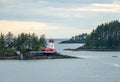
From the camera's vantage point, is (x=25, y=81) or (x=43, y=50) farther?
(x=43, y=50)

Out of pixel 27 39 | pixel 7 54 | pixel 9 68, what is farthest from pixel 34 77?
pixel 27 39

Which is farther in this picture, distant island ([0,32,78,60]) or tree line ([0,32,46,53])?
tree line ([0,32,46,53])

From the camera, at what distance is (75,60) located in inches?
6216

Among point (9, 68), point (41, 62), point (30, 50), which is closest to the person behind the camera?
point (9, 68)

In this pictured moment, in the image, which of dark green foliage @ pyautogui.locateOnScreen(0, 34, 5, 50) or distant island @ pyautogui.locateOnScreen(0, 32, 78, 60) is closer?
distant island @ pyautogui.locateOnScreen(0, 32, 78, 60)

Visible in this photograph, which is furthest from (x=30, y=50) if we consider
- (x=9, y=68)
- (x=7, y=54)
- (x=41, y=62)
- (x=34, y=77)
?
(x=34, y=77)

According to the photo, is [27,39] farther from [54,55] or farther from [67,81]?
[67,81]

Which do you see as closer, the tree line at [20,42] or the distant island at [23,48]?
the distant island at [23,48]

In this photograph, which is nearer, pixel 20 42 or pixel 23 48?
pixel 23 48

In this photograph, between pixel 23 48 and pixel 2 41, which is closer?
pixel 23 48

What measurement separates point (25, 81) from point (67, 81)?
6.87m

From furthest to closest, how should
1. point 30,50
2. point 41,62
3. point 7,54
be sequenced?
1. point 30,50
2. point 7,54
3. point 41,62

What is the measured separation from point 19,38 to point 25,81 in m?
91.4

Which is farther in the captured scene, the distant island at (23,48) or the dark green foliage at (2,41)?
the dark green foliage at (2,41)
